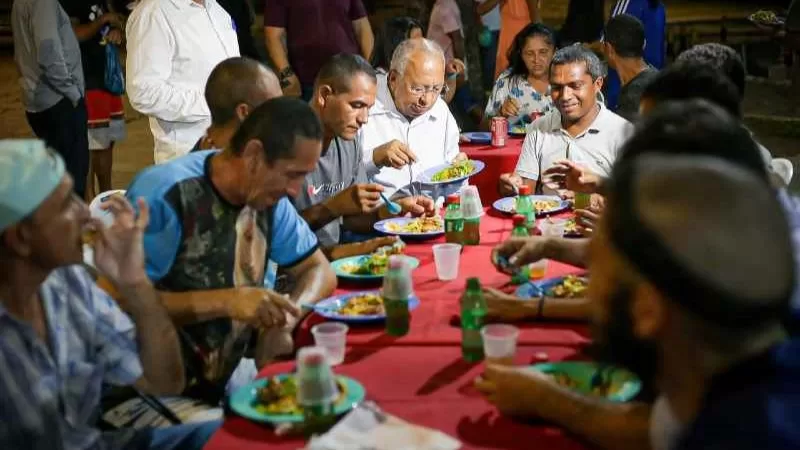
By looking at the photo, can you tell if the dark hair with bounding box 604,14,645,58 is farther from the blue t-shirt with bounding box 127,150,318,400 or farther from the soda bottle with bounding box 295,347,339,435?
the soda bottle with bounding box 295,347,339,435

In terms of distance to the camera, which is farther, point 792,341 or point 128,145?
point 128,145

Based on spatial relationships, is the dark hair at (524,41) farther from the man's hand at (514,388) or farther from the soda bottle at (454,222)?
the man's hand at (514,388)

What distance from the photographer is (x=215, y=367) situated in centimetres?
293

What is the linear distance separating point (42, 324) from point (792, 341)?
5.17ft

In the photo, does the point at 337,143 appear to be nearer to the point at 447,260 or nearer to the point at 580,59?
the point at 447,260

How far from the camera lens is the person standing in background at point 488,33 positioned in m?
8.24

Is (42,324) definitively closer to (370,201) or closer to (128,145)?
(370,201)

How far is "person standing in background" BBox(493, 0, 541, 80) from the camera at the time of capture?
26.1 ft

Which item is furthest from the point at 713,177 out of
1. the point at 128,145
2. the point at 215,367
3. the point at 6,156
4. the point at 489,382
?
the point at 128,145

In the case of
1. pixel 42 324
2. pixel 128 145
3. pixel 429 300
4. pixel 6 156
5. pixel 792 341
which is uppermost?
pixel 6 156

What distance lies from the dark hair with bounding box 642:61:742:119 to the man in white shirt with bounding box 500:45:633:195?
192 cm

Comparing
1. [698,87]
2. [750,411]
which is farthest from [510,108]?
[750,411]

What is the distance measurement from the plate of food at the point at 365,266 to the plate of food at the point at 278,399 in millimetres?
960

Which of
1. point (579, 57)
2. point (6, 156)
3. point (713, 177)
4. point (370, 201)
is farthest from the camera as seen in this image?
point (579, 57)
